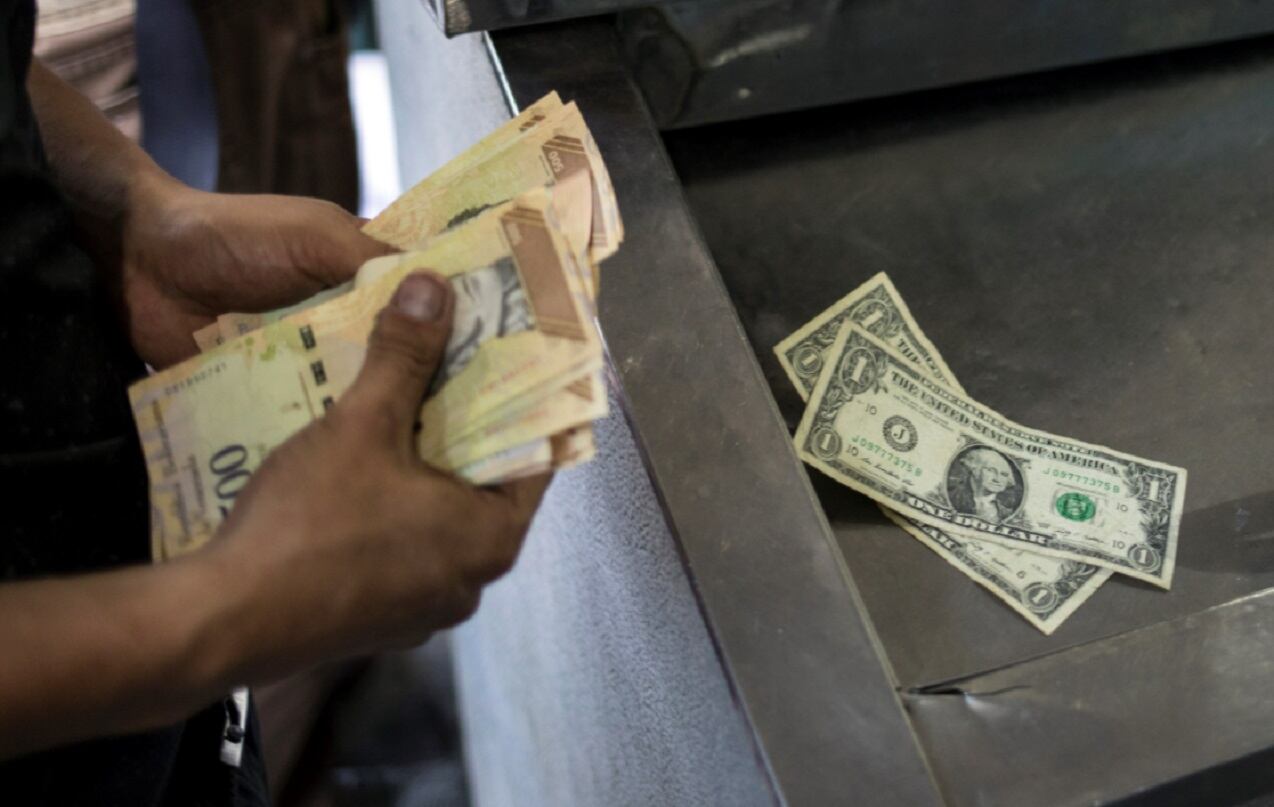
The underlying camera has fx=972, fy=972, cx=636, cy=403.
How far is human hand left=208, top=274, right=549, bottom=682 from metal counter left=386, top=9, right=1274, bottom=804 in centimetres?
14

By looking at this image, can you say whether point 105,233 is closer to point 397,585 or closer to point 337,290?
point 337,290

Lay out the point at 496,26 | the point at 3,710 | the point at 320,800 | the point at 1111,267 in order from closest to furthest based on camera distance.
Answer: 1. the point at 3,710
2. the point at 496,26
3. the point at 1111,267
4. the point at 320,800

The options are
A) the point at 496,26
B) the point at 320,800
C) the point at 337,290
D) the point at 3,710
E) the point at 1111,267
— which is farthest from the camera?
the point at 320,800

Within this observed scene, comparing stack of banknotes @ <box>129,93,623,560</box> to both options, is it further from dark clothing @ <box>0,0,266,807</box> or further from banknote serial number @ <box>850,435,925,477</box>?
banknote serial number @ <box>850,435,925,477</box>

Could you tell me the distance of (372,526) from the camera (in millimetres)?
532

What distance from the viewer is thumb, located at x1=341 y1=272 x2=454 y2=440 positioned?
566mm

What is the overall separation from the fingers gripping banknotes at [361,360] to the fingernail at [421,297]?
0.09 feet

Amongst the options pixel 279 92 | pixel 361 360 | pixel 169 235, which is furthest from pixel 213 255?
pixel 279 92

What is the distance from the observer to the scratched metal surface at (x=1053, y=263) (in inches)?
31.5

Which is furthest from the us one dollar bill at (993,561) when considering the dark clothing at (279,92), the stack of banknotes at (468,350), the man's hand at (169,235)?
Answer: the dark clothing at (279,92)

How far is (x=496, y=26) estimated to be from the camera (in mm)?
859

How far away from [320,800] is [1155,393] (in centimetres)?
146

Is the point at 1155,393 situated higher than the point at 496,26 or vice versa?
the point at 496,26

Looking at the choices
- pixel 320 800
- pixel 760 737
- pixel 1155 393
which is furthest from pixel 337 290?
pixel 320 800
